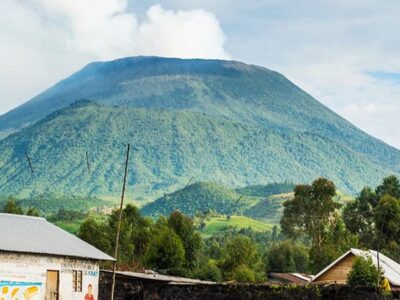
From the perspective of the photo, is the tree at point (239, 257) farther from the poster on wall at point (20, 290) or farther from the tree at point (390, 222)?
the poster on wall at point (20, 290)

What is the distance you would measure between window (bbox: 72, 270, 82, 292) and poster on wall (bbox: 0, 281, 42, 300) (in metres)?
2.27

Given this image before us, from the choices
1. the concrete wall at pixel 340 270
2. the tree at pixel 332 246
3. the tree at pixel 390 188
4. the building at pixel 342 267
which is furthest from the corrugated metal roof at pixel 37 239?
the tree at pixel 390 188

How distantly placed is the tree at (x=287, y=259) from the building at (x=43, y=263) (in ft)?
191

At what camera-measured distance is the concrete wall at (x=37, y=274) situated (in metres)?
31.1

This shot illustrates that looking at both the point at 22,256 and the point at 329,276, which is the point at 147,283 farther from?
the point at 329,276

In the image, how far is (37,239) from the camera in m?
34.3

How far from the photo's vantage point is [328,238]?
75.6 metres

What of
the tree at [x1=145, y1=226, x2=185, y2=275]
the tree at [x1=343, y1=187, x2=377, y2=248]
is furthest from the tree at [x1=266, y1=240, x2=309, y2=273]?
the tree at [x1=145, y1=226, x2=185, y2=275]

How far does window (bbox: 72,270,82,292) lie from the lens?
115 feet

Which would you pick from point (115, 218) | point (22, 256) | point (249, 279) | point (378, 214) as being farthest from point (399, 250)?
point (22, 256)

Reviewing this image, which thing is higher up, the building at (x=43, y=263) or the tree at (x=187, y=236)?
the tree at (x=187, y=236)

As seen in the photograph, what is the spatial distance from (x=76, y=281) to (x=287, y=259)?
206ft

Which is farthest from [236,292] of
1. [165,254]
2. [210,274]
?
[165,254]

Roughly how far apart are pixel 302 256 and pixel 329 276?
176 ft
